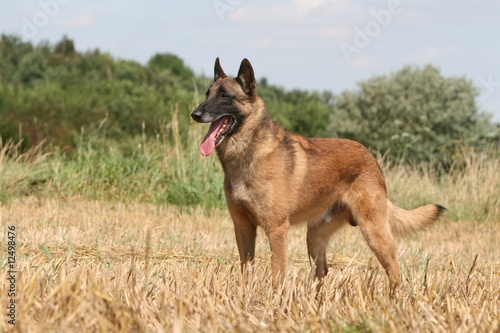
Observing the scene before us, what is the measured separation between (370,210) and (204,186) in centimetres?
472

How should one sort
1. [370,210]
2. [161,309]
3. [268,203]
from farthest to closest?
[370,210] < [268,203] < [161,309]

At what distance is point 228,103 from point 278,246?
4.18 feet

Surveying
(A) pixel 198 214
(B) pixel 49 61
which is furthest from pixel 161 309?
(B) pixel 49 61

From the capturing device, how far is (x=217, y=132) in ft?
16.5

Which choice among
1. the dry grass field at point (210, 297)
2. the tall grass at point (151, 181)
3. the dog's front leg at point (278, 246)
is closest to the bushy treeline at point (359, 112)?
the tall grass at point (151, 181)

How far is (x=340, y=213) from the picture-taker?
18.6ft

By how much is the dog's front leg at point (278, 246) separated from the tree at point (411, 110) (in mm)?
23569

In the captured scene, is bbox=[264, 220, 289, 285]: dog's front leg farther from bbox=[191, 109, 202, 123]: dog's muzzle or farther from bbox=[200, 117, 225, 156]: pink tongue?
bbox=[191, 109, 202, 123]: dog's muzzle

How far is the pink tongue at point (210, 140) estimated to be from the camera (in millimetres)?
4840

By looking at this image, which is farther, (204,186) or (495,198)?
(495,198)

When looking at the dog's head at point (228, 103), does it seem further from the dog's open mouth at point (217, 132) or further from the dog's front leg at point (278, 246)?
the dog's front leg at point (278, 246)

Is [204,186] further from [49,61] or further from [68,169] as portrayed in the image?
[49,61]

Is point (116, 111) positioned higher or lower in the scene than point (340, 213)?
higher

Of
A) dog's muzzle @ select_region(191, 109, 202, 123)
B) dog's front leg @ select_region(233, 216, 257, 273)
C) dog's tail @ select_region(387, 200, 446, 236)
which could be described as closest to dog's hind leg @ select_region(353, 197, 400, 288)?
dog's tail @ select_region(387, 200, 446, 236)
